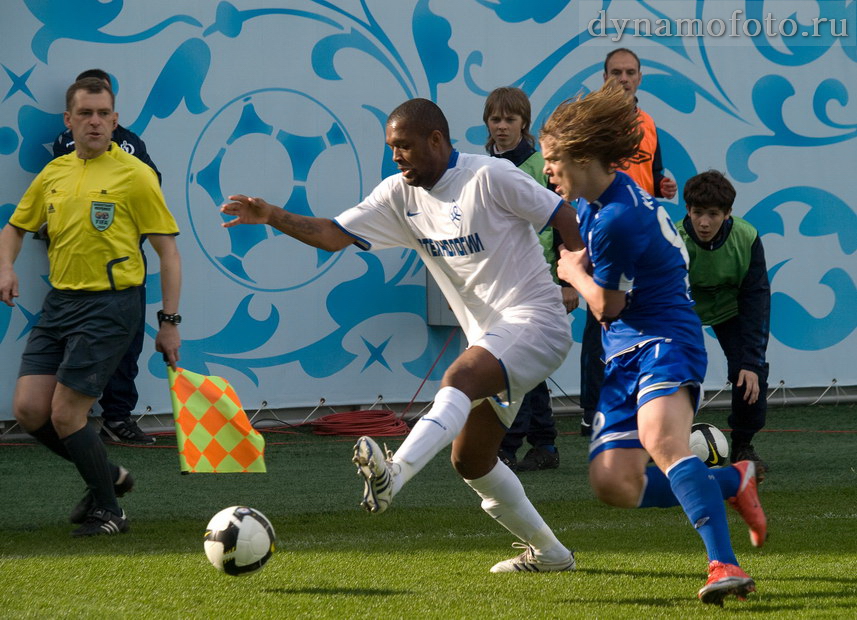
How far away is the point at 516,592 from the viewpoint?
4336 mm

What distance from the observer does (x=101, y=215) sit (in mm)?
5652

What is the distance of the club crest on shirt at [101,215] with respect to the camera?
18.5 feet

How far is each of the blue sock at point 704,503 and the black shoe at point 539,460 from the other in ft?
11.5

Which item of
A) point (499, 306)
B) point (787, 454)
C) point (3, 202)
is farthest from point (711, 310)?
point (3, 202)

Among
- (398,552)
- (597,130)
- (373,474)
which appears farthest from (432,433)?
(398,552)

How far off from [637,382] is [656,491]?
408mm

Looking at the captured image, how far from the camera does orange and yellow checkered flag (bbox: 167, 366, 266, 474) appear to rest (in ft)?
19.1

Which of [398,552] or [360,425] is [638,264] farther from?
[360,425]

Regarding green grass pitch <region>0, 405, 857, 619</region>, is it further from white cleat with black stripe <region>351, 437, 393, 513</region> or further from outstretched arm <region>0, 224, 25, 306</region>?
outstretched arm <region>0, 224, 25, 306</region>

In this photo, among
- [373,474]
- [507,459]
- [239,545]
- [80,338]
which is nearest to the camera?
[373,474]

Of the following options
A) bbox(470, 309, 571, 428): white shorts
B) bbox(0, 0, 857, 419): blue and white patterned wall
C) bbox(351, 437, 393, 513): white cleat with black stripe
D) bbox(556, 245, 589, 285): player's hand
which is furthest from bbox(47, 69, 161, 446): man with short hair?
bbox(351, 437, 393, 513): white cleat with black stripe

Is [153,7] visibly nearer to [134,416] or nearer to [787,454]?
[134,416]

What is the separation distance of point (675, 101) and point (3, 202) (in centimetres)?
531

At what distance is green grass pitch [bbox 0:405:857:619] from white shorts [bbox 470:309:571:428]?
2.20 feet
